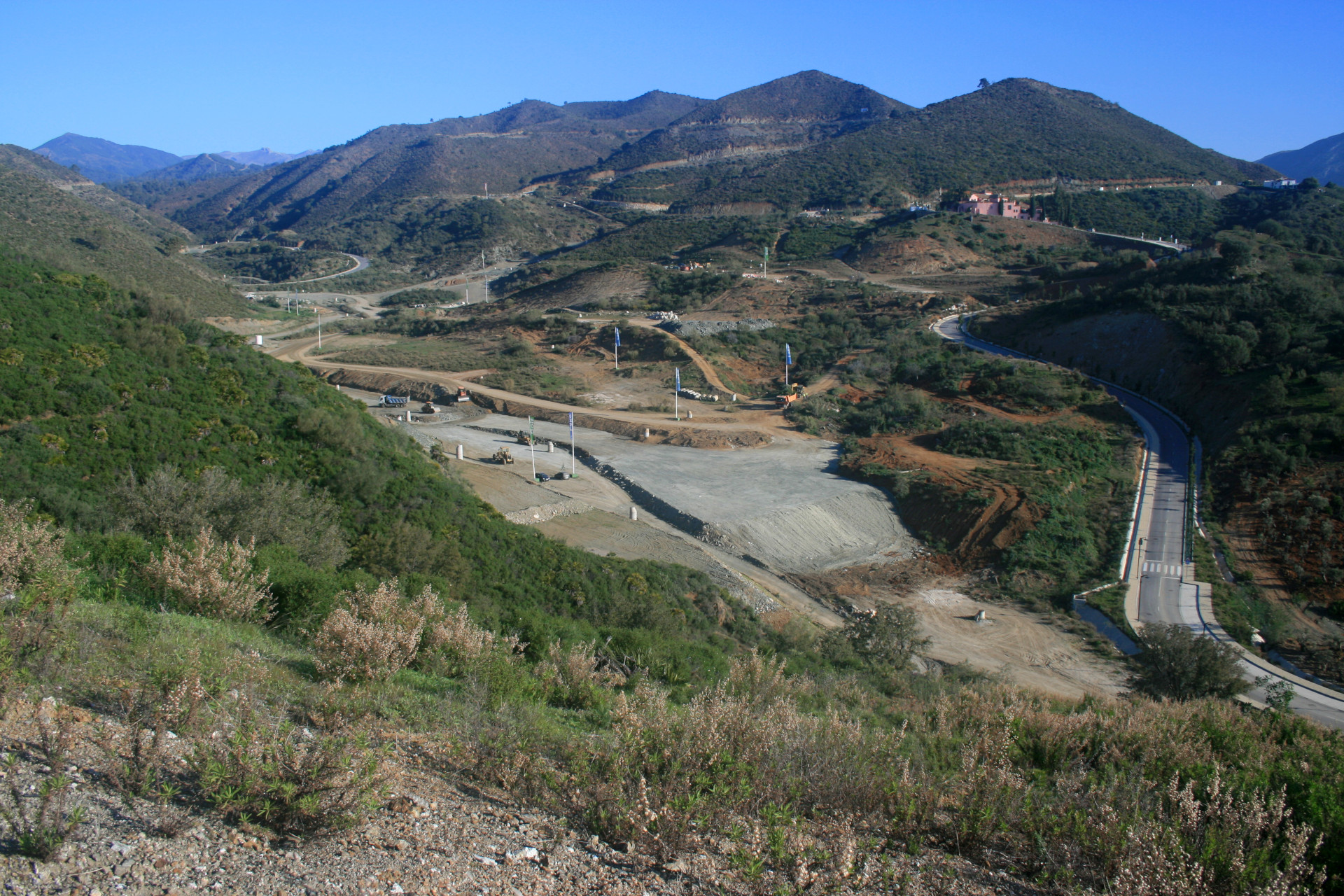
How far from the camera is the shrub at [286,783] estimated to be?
349 centimetres

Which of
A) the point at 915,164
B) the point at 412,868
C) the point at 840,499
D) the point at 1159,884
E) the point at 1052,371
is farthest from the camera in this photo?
the point at 915,164

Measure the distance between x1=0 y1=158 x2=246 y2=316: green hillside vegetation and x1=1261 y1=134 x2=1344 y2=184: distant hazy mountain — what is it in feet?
632

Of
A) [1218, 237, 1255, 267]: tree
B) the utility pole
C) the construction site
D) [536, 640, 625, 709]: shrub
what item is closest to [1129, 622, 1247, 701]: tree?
the construction site

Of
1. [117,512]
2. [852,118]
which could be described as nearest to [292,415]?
[117,512]

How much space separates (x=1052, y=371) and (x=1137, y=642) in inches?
876

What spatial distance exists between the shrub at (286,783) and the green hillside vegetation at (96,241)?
54.2 meters

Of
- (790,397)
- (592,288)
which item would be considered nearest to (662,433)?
(790,397)

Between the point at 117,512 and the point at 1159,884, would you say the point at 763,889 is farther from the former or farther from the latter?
the point at 117,512

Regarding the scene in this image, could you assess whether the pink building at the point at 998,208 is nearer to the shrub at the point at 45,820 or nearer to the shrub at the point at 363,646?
the shrub at the point at 363,646

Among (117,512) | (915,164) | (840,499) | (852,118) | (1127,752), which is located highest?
(852,118)

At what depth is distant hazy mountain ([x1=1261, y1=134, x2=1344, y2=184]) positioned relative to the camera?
161250 mm

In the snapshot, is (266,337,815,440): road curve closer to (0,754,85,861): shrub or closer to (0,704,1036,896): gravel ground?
(0,704,1036,896): gravel ground

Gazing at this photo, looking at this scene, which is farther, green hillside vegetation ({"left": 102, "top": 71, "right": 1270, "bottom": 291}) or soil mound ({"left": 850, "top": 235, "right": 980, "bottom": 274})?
green hillside vegetation ({"left": 102, "top": 71, "right": 1270, "bottom": 291})

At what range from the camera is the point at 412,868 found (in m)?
3.53
